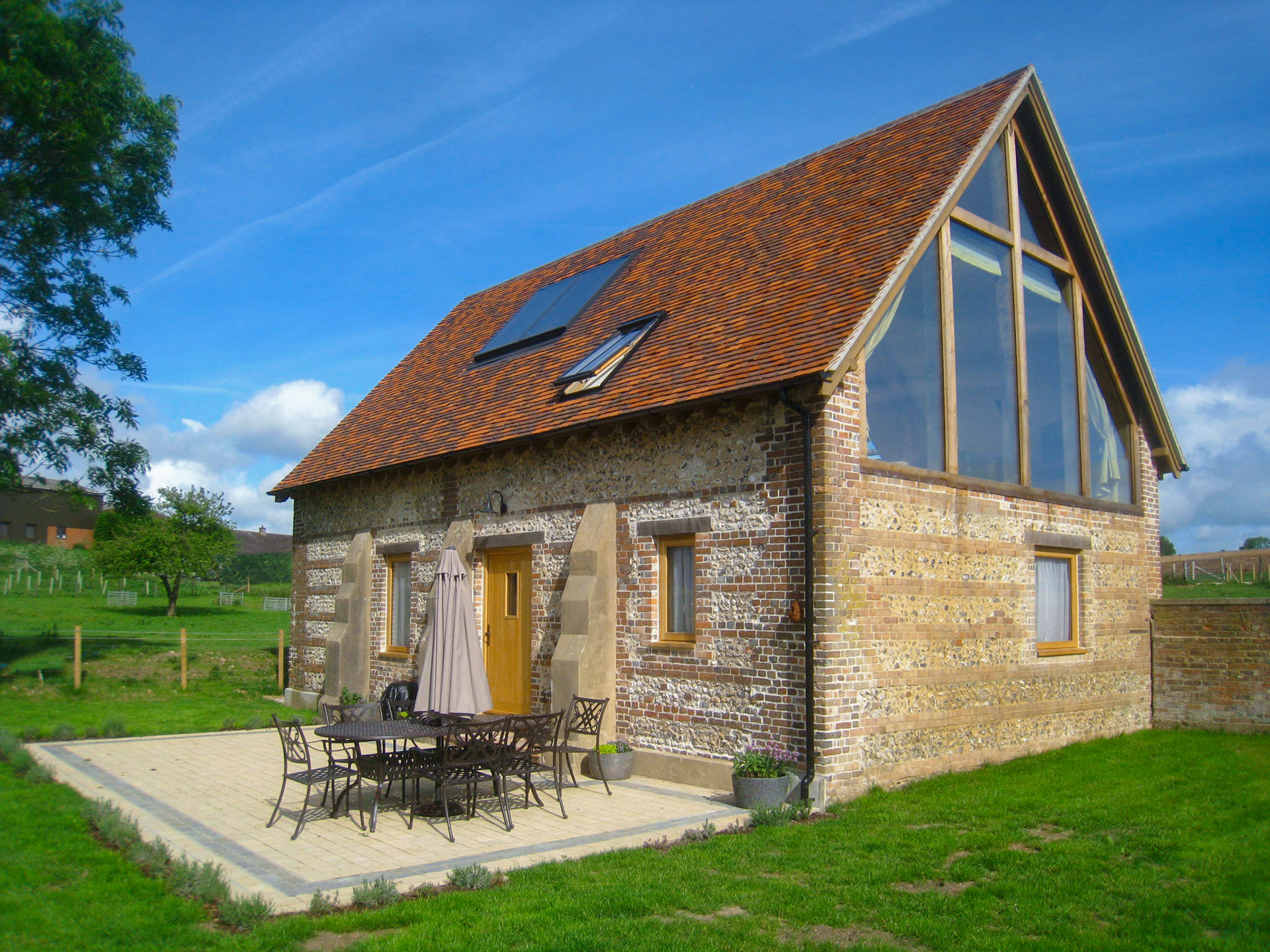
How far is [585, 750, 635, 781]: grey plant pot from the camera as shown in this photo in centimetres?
1075

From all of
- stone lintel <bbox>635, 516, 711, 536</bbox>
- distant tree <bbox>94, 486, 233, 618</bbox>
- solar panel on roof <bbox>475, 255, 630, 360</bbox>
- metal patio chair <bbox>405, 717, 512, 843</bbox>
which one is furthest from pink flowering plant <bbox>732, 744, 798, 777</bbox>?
distant tree <bbox>94, 486, 233, 618</bbox>

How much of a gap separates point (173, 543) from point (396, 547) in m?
25.0

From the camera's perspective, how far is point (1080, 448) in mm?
13406

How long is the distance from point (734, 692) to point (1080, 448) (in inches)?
270

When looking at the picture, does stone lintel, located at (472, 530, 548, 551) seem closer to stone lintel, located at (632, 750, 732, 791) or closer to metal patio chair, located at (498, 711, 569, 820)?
stone lintel, located at (632, 750, 732, 791)

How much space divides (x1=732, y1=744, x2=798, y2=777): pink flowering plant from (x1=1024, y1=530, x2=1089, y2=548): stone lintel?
15.3 ft

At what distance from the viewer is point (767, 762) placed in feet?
30.3

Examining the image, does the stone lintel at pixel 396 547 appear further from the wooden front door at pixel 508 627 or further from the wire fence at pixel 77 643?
the wire fence at pixel 77 643

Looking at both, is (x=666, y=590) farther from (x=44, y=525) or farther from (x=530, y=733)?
(x=44, y=525)

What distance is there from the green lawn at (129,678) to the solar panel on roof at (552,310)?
25.0 ft

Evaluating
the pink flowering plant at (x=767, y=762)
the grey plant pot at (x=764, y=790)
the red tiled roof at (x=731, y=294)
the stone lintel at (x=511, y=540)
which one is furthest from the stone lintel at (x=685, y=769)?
the red tiled roof at (x=731, y=294)

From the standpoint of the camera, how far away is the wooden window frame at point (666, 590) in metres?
10.9

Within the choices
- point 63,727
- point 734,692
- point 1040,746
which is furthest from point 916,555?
point 63,727

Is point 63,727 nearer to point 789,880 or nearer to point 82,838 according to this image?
point 82,838
